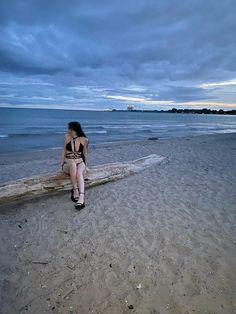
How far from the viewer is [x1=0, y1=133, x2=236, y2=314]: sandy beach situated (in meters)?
2.83

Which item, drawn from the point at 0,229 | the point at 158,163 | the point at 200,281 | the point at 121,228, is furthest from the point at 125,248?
the point at 158,163

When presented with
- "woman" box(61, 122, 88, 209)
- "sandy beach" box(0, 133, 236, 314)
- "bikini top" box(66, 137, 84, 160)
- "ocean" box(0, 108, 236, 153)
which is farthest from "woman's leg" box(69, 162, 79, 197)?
"ocean" box(0, 108, 236, 153)

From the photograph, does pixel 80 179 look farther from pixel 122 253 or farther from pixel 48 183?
pixel 122 253

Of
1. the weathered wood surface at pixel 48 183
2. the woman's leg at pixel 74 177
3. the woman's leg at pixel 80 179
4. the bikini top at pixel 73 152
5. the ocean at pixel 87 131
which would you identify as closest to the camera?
the weathered wood surface at pixel 48 183

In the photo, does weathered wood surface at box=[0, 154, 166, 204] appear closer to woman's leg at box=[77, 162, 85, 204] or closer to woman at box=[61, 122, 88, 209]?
woman at box=[61, 122, 88, 209]

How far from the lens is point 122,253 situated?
3.71 meters

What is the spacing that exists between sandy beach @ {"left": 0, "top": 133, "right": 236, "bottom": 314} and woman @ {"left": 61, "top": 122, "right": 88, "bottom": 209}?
1.44ft

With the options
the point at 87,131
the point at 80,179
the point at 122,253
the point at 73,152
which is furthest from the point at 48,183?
the point at 87,131

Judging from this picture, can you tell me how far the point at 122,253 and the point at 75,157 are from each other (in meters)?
2.71

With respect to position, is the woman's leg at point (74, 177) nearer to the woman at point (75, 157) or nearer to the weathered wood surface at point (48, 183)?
the woman at point (75, 157)

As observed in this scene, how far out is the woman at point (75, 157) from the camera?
5.54 metres

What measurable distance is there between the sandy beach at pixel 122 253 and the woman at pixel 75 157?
0.44 m

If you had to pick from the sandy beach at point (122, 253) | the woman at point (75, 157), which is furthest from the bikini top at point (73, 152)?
the sandy beach at point (122, 253)

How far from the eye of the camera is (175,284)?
3088mm
